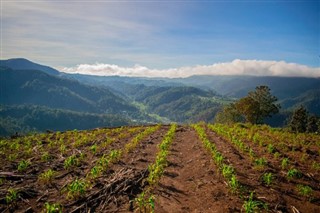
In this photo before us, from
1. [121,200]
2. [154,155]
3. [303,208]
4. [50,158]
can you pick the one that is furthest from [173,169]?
[50,158]

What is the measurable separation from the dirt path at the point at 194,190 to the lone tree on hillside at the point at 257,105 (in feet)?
175

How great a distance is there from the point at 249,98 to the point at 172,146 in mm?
49920

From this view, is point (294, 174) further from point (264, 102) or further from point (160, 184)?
point (264, 102)

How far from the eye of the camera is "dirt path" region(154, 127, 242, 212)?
11367 mm

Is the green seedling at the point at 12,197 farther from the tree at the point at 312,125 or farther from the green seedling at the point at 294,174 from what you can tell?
the tree at the point at 312,125

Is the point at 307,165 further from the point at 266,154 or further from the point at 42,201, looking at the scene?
the point at 42,201

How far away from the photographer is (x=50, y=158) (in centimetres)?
1934

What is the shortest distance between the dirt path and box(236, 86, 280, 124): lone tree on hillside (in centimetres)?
5343

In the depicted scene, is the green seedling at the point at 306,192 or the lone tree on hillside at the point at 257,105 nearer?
the green seedling at the point at 306,192

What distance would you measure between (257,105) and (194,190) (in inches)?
2383

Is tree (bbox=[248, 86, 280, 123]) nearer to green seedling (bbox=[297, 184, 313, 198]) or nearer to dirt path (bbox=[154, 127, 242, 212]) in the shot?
dirt path (bbox=[154, 127, 242, 212])

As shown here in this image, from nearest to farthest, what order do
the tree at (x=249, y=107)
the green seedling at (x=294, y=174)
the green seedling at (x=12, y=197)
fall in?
the green seedling at (x=12, y=197) → the green seedling at (x=294, y=174) → the tree at (x=249, y=107)

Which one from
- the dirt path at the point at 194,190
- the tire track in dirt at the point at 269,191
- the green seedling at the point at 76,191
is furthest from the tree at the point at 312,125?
the green seedling at the point at 76,191

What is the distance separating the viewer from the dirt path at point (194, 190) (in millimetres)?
11367
